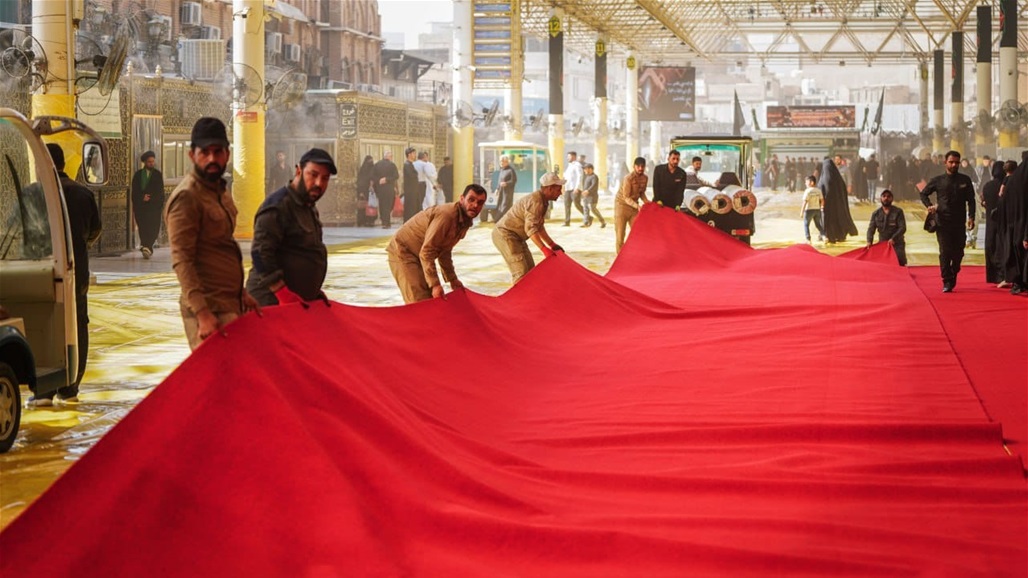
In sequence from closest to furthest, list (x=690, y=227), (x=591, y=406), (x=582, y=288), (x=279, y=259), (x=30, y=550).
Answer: (x=30, y=550), (x=279, y=259), (x=591, y=406), (x=582, y=288), (x=690, y=227)

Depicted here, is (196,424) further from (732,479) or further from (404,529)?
(732,479)

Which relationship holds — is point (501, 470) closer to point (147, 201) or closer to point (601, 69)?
point (147, 201)

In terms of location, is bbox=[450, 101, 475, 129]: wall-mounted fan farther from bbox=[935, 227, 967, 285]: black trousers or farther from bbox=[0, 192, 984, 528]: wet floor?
bbox=[935, 227, 967, 285]: black trousers

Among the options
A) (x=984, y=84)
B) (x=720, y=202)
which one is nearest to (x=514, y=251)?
(x=720, y=202)

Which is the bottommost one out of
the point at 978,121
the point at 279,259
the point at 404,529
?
the point at 404,529

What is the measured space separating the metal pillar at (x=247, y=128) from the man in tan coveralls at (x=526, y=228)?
458 inches

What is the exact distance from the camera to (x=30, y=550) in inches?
168

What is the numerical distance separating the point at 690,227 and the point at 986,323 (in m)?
5.53

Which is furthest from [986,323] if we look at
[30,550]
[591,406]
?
[30,550]

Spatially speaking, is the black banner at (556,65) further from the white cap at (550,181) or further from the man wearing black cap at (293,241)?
the man wearing black cap at (293,241)

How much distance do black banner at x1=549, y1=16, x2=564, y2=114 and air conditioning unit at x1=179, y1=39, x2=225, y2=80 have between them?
9341 millimetres

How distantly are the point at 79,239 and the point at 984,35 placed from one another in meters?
30.6

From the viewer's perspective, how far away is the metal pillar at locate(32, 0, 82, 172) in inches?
582

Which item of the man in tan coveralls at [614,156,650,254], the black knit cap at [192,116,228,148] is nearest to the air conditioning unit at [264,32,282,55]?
the man in tan coveralls at [614,156,650,254]
